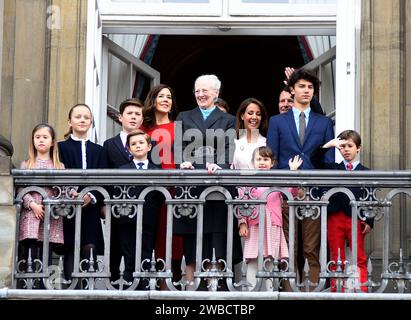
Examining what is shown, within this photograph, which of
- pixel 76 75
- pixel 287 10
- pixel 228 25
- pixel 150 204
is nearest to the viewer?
pixel 150 204

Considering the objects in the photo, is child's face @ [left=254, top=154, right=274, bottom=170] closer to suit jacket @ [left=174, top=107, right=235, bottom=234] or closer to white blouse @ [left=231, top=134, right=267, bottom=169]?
white blouse @ [left=231, top=134, right=267, bottom=169]

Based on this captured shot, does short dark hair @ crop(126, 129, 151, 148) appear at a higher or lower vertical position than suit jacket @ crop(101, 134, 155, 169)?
higher

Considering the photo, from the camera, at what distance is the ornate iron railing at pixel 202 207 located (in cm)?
1358

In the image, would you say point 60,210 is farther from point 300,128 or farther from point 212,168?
point 300,128

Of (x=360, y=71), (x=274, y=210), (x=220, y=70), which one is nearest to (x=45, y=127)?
(x=274, y=210)

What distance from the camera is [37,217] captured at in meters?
13.8

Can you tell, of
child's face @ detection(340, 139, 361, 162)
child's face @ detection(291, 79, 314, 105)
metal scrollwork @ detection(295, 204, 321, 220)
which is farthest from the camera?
child's face @ detection(291, 79, 314, 105)

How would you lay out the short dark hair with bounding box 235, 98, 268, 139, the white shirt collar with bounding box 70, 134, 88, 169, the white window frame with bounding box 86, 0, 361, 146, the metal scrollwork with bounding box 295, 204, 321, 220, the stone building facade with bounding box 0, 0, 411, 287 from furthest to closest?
the white window frame with bounding box 86, 0, 361, 146
the stone building facade with bounding box 0, 0, 411, 287
the short dark hair with bounding box 235, 98, 268, 139
the white shirt collar with bounding box 70, 134, 88, 169
the metal scrollwork with bounding box 295, 204, 321, 220

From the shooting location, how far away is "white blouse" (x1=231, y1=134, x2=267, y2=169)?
1427 cm

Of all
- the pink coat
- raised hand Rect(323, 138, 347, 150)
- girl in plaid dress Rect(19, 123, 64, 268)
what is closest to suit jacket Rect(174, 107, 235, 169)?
the pink coat

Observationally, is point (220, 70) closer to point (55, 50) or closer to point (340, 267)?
point (55, 50)

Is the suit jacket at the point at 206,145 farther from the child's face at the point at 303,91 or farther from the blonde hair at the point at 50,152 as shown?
the blonde hair at the point at 50,152

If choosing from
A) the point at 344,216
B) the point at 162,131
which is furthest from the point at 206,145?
the point at 344,216

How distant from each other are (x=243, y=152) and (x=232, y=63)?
1026 centimetres
